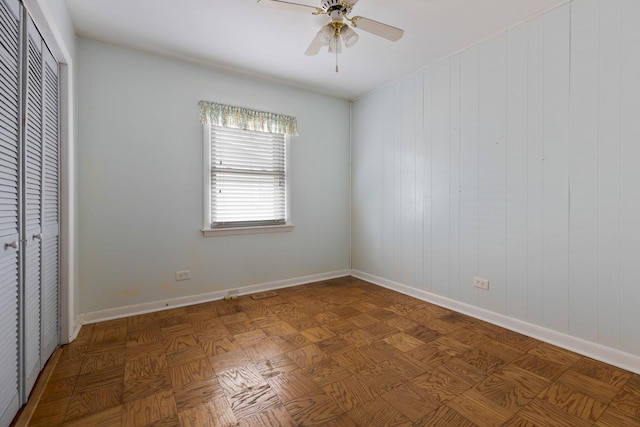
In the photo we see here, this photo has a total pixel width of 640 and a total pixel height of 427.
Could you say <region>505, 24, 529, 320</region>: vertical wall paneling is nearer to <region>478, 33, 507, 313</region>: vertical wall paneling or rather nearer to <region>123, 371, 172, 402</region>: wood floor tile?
<region>478, 33, 507, 313</region>: vertical wall paneling

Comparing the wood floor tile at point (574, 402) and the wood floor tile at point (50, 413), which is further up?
the wood floor tile at point (574, 402)

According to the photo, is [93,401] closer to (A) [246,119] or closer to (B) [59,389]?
(B) [59,389]

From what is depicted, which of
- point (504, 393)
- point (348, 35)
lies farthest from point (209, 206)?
point (504, 393)

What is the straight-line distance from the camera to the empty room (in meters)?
1.62

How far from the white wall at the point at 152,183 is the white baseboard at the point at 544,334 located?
5.78 ft

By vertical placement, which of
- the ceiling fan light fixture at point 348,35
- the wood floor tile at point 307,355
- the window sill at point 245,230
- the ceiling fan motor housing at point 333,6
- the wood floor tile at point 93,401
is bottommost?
the wood floor tile at point 93,401

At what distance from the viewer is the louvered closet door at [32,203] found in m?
1.58

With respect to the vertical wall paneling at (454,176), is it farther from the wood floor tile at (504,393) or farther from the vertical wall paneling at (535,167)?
the wood floor tile at (504,393)

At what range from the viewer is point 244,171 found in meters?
3.45

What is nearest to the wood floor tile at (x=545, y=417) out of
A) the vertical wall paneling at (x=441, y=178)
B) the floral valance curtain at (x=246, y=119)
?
the vertical wall paneling at (x=441, y=178)

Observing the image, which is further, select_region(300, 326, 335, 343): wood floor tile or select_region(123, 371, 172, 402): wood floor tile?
select_region(300, 326, 335, 343): wood floor tile

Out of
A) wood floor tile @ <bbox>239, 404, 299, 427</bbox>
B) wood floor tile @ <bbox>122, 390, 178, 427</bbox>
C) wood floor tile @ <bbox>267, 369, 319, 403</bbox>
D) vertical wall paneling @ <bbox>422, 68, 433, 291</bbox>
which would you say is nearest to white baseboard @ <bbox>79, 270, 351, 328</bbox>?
wood floor tile @ <bbox>122, 390, 178, 427</bbox>

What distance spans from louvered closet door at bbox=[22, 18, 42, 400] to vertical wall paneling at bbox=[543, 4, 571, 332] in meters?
3.42

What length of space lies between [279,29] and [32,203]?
7.07 ft
